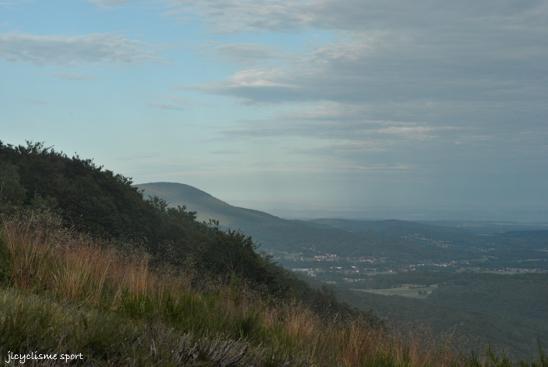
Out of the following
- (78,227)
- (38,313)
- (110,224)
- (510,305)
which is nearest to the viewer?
(38,313)

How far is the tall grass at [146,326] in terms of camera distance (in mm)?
3449

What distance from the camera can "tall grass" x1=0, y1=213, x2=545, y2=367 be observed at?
345cm

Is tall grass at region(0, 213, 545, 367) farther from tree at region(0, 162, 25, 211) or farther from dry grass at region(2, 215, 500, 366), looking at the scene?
tree at region(0, 162, 25, 211)

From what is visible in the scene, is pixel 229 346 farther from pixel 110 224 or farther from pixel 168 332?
pixel 110 224

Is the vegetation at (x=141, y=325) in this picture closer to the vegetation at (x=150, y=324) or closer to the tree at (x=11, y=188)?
the vegetation at (x=150, y=324)

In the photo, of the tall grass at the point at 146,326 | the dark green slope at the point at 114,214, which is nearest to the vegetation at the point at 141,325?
the tall grass at the point at 146,326

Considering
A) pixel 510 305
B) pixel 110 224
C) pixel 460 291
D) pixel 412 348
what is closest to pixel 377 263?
pixel 460 291

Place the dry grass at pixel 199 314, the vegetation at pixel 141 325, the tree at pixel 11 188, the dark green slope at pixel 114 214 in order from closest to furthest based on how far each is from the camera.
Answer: the vegetation at pixel 141 325 → the dry grass at pixel 199 314 → the tree at pixel 11 188 → the dark green slope at pixel 114 214

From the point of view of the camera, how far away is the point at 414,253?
18200cm

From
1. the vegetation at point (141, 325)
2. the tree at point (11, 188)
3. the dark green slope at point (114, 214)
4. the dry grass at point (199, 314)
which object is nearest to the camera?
the vegetation at point (141, 325)

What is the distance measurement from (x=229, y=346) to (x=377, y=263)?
153 meters

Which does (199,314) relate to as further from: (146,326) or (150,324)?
(146,326)

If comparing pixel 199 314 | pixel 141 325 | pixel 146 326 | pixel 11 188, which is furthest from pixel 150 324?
pixel 11 188

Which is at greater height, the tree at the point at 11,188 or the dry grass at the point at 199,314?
the tree at the point at 11,188
